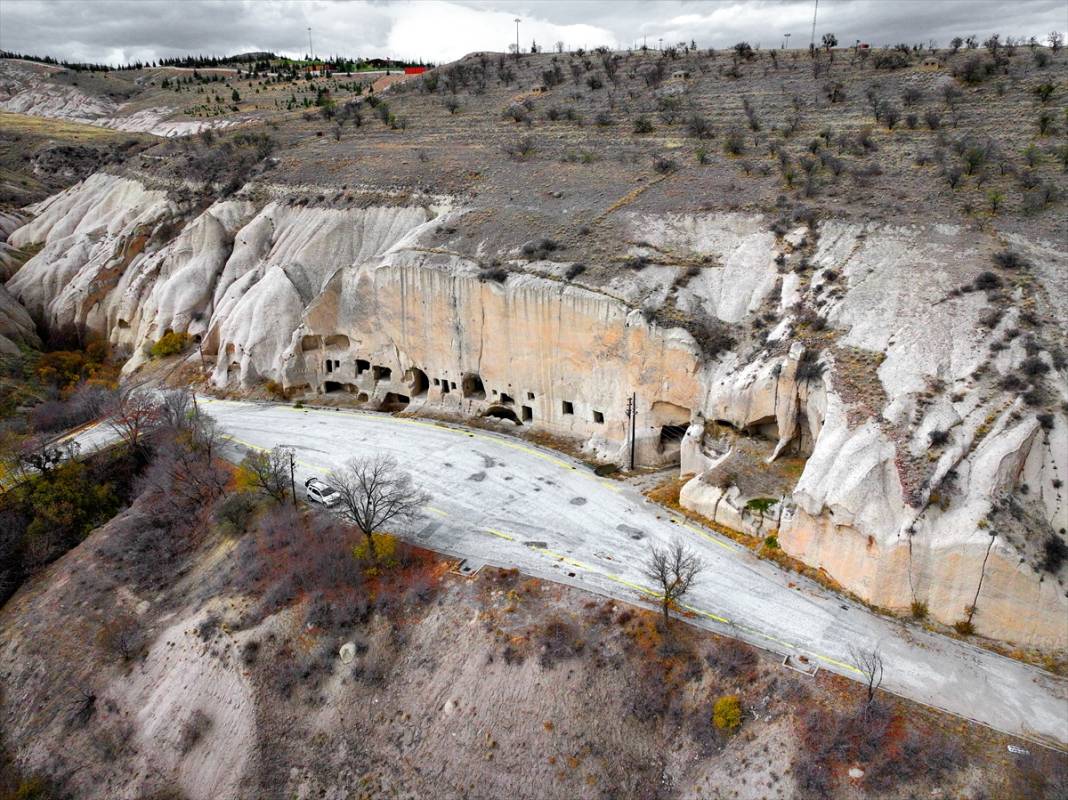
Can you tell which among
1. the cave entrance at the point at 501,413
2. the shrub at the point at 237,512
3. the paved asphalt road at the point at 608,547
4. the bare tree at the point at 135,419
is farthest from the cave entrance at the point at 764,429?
the bare tree at the point at 135,419

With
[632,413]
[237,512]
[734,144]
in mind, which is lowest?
[237,512]

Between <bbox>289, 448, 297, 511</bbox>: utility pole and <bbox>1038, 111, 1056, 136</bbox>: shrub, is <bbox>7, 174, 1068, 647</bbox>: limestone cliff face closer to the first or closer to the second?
<bbox>289, 448, 297, 511</bbox>: utility pole

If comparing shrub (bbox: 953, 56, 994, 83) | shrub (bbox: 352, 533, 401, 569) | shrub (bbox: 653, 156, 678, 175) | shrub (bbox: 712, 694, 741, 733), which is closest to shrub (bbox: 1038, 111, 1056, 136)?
shrub (bbox: 953, 56, 994, 83)

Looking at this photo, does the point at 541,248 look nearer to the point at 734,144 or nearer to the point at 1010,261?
the point at 734,144

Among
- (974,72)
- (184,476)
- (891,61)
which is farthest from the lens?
(891,61)

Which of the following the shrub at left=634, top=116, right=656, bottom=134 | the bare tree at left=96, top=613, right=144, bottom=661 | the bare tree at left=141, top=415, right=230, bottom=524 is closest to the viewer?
the bare tree at left=96, top=613, right=144, bottom=661

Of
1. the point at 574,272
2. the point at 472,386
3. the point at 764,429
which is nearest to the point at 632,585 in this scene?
the point at 764,429
